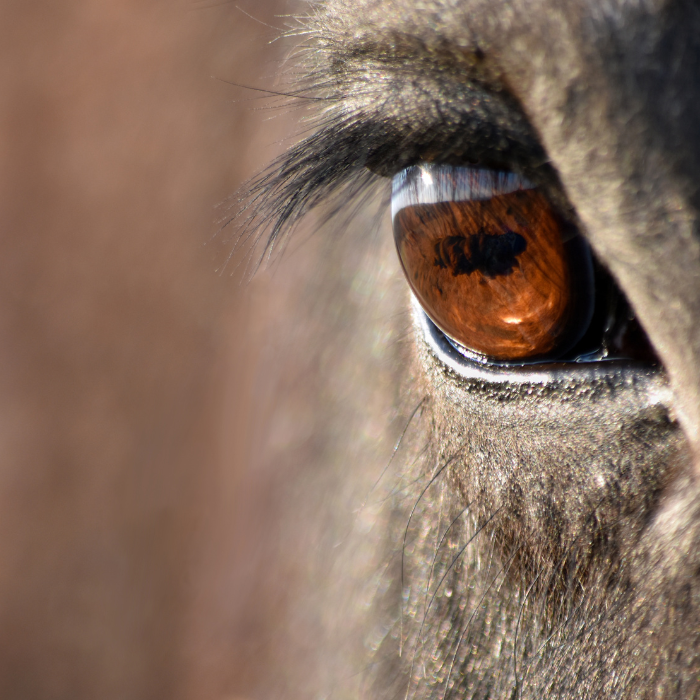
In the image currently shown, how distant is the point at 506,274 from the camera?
2.28ft

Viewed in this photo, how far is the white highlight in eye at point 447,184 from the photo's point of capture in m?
0.65

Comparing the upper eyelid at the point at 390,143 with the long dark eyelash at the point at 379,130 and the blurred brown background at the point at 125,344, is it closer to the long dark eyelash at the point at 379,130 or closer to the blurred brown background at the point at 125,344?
the long dark eyelash at the point at 379,130

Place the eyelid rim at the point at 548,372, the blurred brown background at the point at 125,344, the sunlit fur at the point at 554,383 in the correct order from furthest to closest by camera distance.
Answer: the blurred brown background at the point at 125,344, the eyelid rim at the point at 548,372, the sunlit fur at the point at 554,383

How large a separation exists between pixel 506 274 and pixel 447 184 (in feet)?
0.34

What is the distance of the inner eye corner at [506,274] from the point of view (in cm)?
64

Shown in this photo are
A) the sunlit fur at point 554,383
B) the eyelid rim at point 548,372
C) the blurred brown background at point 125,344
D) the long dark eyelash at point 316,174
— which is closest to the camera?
the sunlit fur at point 554,383

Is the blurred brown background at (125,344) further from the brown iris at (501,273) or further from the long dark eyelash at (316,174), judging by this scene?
the brown iris at (501,273)

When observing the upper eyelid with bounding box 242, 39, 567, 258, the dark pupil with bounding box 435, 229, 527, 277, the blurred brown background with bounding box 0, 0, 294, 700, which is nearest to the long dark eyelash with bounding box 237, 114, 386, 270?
the upper eyelid with bounding box 242, 39, 567, 258

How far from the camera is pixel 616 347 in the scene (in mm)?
647

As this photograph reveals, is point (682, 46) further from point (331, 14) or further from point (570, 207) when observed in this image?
point (331, 14)

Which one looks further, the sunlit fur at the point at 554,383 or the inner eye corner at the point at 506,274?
the inner eye corner at the point at 506,274

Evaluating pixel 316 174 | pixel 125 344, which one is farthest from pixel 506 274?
pixel 125 344

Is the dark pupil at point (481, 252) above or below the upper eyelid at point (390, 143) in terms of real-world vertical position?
below

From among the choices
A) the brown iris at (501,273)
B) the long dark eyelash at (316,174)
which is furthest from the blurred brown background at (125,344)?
the brown iris at (501,273)
